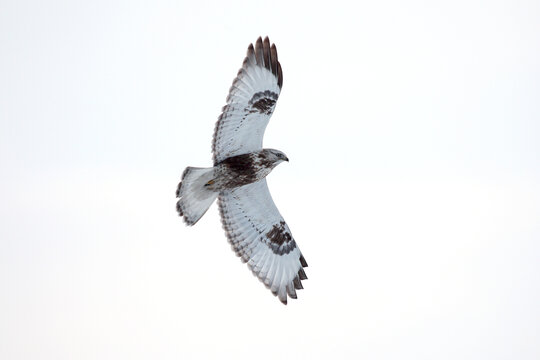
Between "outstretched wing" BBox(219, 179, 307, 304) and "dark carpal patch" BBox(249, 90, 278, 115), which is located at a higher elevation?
"dark carpal patch" BBox(249, 90, 278, 115)

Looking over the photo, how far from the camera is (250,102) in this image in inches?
634

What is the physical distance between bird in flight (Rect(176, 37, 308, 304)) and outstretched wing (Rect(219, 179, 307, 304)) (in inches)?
0.8

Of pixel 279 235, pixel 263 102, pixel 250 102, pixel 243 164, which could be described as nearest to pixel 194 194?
pixel 243 164

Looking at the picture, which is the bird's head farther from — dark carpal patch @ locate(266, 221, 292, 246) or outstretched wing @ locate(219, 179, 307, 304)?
dark carpal patch @ locate(266, 221, 292, 246)

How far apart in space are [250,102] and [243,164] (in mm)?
1192

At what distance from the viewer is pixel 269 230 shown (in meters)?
17.8

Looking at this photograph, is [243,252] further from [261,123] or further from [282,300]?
[261,123]

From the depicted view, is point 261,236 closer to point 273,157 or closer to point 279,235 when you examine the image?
point 279,235

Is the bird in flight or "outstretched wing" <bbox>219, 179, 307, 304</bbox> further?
"outstretched wing" <bbox>219, 179, 307, 304</bbox>

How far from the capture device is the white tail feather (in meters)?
16.1

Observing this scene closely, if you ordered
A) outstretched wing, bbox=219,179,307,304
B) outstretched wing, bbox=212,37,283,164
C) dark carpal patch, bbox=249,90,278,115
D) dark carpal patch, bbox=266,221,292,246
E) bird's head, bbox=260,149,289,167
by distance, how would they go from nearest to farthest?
outstretched wing, bbox=212,37,283,164
dark carpal patch, bbox=249,90,278,115
bird's head, bbox=260,149,289,167
outstretched wing, bbox=219,179,307,304
dark carpal patch, bbox=266,221,292,246

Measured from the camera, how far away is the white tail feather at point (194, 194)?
16.1 meters

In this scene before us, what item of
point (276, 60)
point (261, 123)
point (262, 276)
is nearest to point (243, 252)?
point (262, 276)

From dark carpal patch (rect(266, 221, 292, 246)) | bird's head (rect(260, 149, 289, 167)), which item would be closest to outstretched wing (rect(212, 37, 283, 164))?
bird's head (rect(260, 149, 289, 167))
